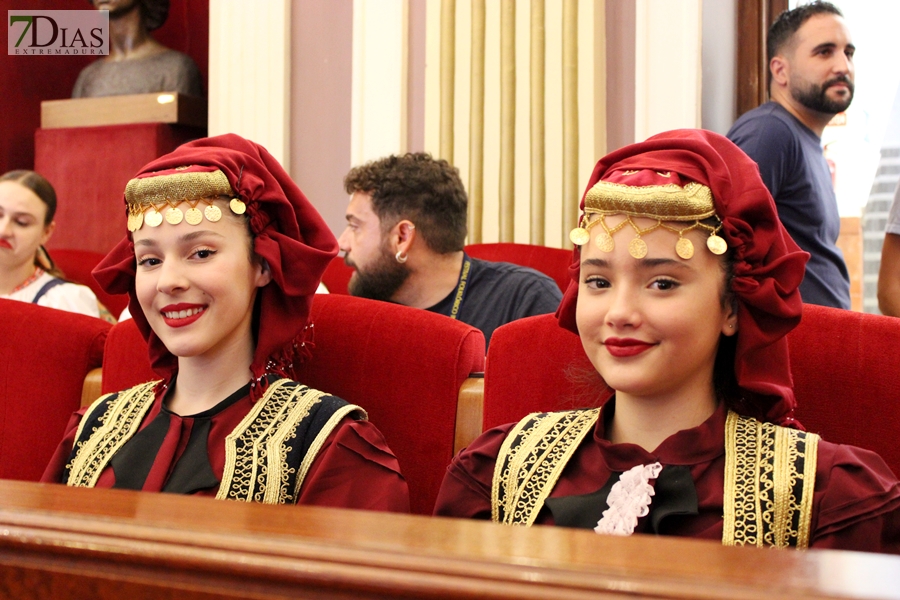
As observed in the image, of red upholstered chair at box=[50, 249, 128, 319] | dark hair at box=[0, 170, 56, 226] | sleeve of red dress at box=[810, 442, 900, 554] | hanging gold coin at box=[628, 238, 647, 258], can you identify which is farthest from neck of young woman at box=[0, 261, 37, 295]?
sleeve of red dress at box=[810, 442, 900, 554]

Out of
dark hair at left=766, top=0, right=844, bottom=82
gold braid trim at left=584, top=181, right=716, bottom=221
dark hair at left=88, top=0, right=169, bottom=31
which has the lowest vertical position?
gold braid trim at left=584, top=181, right=716, bottom=221

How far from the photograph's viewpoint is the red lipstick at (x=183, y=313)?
170cm

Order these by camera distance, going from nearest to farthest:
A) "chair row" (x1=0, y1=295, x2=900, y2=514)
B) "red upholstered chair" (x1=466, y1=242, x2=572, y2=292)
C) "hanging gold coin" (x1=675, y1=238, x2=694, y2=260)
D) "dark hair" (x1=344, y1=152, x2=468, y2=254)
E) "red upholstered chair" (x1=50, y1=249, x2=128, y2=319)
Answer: "hanging gold coin" (x1=675, y1=238, x2=694, y2=260) → "chair row" (x1=0, y1=295, x2=900, y2=514) → "dark hair" (x1=344, y1=152, x2=468, y2=254) → "red upholstered chair" (x1=466, y1=242, x2=572, y2=292) → "red upholstered chair" (x1=50, y1=249, x2=128, y2=319)

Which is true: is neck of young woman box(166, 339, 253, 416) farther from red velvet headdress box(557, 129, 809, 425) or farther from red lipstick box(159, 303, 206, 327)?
red velvet headdress box(557, 129, 809, 425)

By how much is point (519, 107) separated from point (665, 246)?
256 cm

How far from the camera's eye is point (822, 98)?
2.89m

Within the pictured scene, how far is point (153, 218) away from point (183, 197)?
61 millimetres

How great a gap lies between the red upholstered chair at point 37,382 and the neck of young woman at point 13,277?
4.56 feet

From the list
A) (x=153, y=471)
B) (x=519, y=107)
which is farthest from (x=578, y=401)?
(x=519, y=107)

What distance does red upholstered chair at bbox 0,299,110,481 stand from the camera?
2.14 meters

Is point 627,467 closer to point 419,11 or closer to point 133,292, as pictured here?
point 133,292

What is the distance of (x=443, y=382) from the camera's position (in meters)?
1.83

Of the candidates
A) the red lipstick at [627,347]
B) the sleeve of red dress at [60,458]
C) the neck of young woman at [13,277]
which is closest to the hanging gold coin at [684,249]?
the red lipstick at [627,347]

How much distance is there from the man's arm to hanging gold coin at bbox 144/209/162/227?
1.86 m
